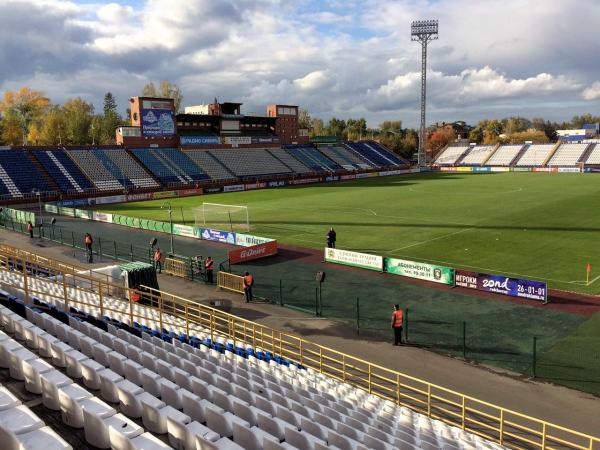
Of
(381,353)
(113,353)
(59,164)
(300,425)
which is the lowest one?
(381,353)

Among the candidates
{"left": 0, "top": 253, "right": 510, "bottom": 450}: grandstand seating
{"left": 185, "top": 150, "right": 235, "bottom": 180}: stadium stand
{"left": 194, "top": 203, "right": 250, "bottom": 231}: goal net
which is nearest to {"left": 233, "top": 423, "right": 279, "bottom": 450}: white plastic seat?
{"left": 0, "top": 253, "right": 510, "bottom": 450}: grandstand seating

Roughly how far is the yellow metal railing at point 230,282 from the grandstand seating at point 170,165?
180 feet

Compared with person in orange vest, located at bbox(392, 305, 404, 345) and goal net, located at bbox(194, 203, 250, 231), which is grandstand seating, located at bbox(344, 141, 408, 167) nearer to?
goal net, located at bbox(194, 203, 250, 231)

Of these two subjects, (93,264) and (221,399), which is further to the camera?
(93,264)

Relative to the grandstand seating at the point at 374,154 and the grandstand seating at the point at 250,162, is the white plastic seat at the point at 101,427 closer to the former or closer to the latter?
the grandstand seating at the point at 250,162

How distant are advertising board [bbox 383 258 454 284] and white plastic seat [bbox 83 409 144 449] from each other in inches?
826

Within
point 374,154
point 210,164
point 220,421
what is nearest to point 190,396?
point 220,421

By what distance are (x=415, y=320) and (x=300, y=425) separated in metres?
12.8

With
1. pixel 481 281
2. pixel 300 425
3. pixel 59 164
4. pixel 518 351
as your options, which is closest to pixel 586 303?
pixel 481 281

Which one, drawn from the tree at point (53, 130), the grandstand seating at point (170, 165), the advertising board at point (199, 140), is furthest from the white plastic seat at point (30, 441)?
the tree at point (53, 130)

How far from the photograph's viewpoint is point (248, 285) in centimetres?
2358

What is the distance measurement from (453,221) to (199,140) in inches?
2347

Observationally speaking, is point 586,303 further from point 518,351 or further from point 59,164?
point 59,164

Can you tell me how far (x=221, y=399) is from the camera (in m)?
9.41
